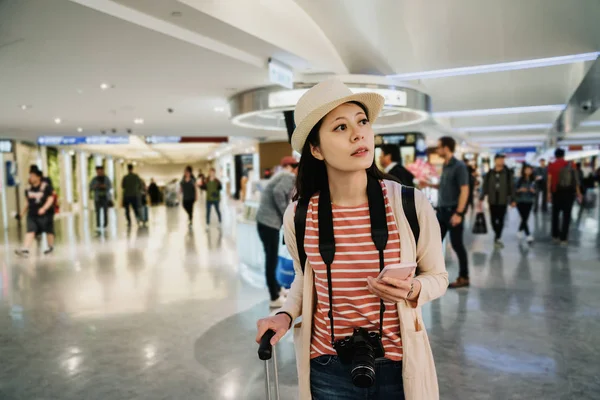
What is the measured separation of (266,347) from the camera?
1.34 meters

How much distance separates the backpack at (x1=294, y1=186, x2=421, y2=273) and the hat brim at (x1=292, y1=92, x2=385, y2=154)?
0.66 feet

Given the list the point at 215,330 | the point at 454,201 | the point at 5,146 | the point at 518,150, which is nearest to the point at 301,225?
the point at 215,330

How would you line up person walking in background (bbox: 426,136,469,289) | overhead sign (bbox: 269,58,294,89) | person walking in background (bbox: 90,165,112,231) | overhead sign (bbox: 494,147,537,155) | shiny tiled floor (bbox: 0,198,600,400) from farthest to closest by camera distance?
1. overhead sign (bbox: 494,147,537,155)
2. person walking in background (bbox: 90,165,112,231)
3. overhead sign (bbox: 269,58,294,89)
4. person walking in background (bbox: 426,136,469,289)
5. shiny tiled floor (bbox: 0,198,600,400)

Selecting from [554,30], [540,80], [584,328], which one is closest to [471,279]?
[584,328]

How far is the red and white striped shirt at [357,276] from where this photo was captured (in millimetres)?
1366

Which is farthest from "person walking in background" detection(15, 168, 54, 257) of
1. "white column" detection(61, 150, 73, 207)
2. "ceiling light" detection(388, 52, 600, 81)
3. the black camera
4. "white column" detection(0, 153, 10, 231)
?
"white column" detection(61, 150, 73, 207)

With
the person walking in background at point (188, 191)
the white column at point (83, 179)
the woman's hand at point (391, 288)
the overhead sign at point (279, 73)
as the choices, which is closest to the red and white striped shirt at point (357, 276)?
the woman's hand at point (391, 288)

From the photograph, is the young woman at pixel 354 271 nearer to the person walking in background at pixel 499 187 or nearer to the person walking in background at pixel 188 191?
the person walking in background at pixel 499 187

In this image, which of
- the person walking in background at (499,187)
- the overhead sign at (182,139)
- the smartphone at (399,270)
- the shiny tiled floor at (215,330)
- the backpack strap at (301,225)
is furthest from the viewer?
the overhead sign at (182,139)

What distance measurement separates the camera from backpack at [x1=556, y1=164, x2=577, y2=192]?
856cm

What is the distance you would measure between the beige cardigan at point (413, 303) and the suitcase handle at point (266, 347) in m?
0.12

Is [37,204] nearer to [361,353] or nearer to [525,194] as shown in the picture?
[361,353]

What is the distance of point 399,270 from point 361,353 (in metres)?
0.27

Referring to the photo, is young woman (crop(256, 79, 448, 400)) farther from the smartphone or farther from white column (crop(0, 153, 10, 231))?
white column (crop(0, 153, 10, 231))
